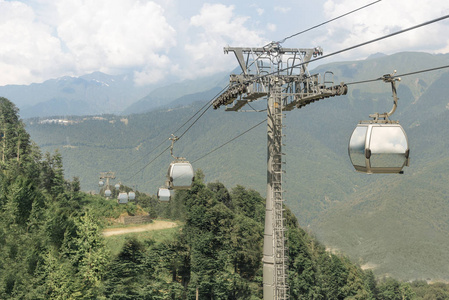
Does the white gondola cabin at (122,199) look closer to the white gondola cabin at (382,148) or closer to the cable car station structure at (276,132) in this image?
the cable car station structure at (276,132)

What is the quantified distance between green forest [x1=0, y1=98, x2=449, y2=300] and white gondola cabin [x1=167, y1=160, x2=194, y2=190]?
14.2 metres

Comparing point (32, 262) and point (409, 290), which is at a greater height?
point (32, 262)

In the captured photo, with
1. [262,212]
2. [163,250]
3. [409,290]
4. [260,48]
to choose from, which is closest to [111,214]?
[163,250]

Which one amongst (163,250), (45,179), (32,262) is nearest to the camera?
(32,262)

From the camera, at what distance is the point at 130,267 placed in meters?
38.2

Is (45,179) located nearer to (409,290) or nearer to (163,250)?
(163,250)

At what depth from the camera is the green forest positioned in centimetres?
3158

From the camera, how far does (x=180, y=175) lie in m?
19.8

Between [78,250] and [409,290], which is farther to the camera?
[409,290]

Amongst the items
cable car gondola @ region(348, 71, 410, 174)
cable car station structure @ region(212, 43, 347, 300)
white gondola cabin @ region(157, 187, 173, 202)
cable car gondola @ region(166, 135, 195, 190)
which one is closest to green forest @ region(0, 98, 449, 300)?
white gondola cabin @ region(157, 187, 173, 202)

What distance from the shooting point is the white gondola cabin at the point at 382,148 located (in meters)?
7.73

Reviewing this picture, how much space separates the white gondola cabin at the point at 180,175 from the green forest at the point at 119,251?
1424 centimetres

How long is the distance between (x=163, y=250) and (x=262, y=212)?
3647 cm

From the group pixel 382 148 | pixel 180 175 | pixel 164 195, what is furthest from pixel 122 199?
pixel 382 148
